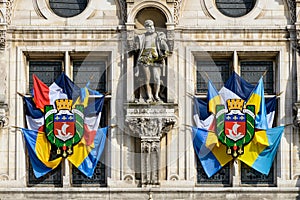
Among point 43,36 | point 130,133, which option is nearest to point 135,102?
point 130,133

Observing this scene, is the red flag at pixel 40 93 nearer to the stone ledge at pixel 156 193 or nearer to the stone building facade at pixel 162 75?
the stone building facade at pixel 162 75

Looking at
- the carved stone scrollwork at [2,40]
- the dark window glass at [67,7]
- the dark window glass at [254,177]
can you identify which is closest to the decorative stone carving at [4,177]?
the carved stone scrollwork at [2,40]

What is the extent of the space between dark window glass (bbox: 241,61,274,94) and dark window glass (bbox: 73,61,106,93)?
3.80 meters

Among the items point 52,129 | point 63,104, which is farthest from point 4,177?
point 63,104

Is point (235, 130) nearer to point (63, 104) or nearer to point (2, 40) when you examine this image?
point (63, 104)

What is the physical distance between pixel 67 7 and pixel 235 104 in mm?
5265

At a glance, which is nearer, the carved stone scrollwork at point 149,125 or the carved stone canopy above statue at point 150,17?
the carved stone scrollwork at point 149,125

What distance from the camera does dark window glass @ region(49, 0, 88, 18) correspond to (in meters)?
36.9

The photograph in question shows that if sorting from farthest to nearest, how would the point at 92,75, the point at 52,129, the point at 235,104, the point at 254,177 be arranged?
the point at 92,75, the point at 254,177, the point at 235,104, the point at 52,129

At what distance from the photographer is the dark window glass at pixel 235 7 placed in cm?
3697

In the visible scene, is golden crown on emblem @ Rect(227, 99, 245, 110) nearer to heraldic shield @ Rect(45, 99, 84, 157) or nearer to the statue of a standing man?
the statue of a standing man

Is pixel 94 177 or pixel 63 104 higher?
pixel 63 104

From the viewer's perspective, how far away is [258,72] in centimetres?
3688

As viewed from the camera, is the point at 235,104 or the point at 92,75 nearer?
the point at 235,104
